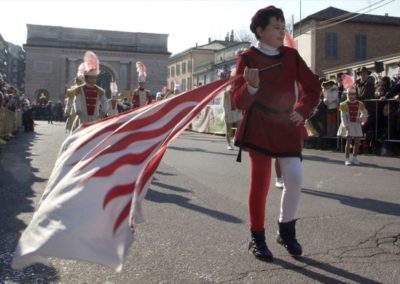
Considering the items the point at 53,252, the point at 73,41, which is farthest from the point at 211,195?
the point at 73,41

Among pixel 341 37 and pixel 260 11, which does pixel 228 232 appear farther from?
pixel 341 37

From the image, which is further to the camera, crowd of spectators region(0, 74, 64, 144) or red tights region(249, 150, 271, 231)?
crowd of spectators region(0, 74, 64, 144)

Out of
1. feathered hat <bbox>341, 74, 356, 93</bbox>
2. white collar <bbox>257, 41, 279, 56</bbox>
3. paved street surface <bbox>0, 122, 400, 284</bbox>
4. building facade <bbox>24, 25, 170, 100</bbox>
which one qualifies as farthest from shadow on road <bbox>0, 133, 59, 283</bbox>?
building facade <bbox>24, 25, 170, 100</bbox>

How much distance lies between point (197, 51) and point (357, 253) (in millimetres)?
94766

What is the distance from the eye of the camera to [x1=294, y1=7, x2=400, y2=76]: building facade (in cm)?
4547

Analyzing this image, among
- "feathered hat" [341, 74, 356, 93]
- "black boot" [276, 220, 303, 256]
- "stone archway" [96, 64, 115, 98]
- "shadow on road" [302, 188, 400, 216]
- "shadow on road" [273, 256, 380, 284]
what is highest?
"stone archway" [96, 64, 115, 98]

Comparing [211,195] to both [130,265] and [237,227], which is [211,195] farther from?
[130,265]

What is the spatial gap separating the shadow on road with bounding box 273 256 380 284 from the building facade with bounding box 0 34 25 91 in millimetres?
96976

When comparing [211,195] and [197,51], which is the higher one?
[197,51]

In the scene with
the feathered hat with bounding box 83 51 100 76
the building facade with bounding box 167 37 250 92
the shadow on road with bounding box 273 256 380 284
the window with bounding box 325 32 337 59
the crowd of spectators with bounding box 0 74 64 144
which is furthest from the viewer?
the building facade with bounding box 167 37 250 92

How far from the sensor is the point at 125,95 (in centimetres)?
3083

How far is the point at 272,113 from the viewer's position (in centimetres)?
425

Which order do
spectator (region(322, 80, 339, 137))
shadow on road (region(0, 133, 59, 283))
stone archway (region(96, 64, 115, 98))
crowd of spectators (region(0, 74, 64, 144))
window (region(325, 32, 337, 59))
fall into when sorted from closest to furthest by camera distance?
shadow on road (region(0, 133, 59, 283)), spectator (region(322, 80, 339, 137)), crowd of spectators (region(0, 74, 64, 144)), window (region(325, 32, 337, 59)), stone archway (region(96, 64, 115, 98))

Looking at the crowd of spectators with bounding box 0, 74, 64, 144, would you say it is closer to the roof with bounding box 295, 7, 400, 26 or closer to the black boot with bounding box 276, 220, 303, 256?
the black boot with bounding box 276, 220, 303, 256
